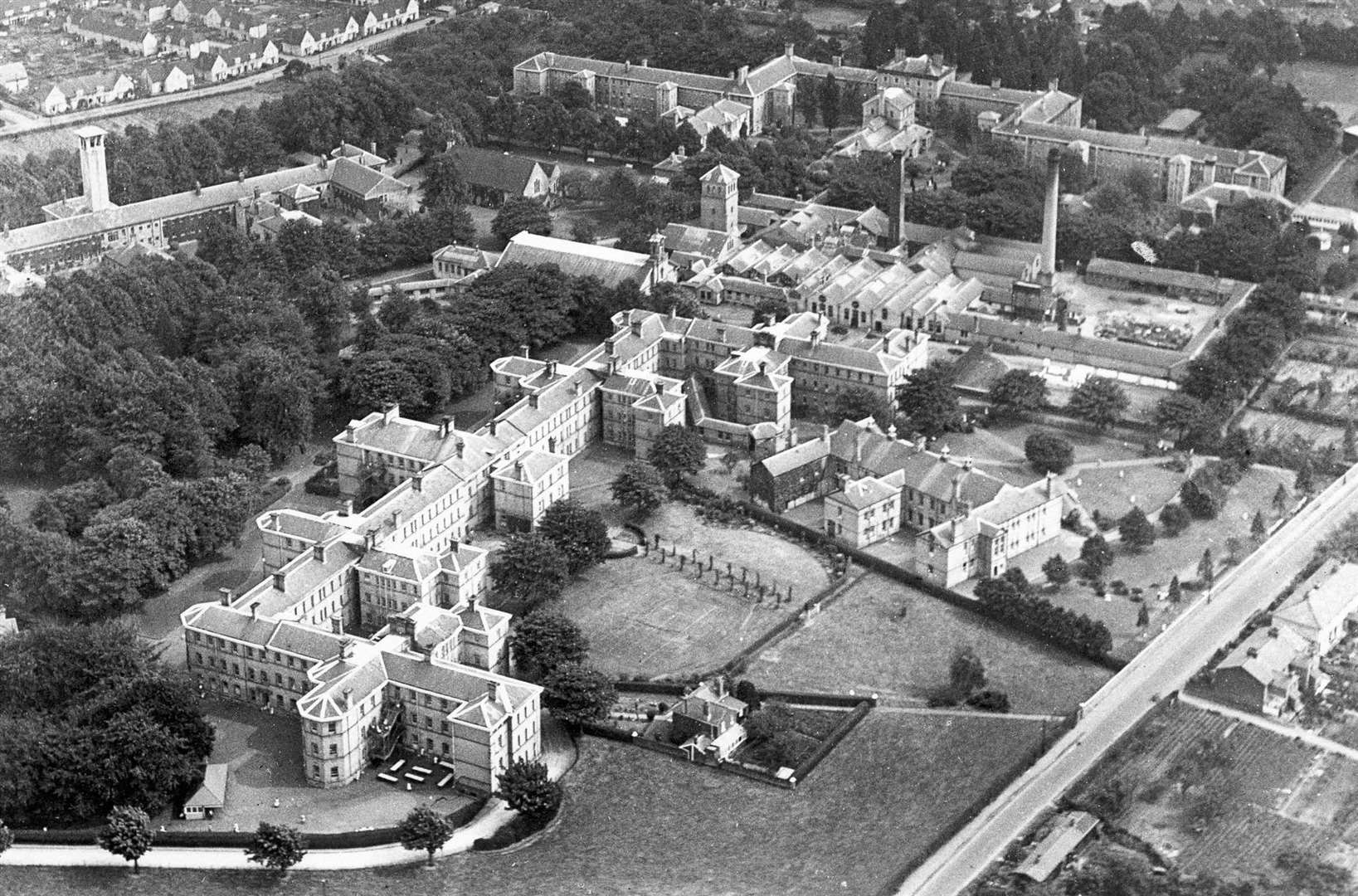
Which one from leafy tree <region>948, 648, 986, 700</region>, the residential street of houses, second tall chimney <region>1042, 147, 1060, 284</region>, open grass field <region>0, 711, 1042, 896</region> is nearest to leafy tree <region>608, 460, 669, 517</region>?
open grass field <region>0, 711, 1042, 896</region>

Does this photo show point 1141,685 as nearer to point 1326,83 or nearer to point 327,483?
point 327,483

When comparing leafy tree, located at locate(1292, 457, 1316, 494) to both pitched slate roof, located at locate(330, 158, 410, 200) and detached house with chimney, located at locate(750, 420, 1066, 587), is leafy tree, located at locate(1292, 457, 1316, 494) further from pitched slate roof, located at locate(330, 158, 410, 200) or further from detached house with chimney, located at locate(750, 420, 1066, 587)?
pitched slate roof, located at locate(330, 158, 410, 200)

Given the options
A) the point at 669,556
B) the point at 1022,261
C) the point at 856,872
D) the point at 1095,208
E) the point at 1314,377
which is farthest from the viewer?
the point at 1095,208

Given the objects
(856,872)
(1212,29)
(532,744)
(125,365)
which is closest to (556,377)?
(125,365)

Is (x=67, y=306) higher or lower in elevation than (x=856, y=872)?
higher

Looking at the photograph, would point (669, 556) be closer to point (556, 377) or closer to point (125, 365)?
point (556, 377)

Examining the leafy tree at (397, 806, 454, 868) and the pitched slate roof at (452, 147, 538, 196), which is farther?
the pitched slate roof at (452, 147, 538, 196)

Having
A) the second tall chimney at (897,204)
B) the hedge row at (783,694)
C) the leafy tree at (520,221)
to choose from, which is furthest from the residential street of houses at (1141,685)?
the leafy tree at (520,221)

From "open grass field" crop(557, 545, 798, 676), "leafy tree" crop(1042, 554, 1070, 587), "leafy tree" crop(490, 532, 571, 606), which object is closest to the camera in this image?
"open grass field" crop(557, 545, 798, 676)
